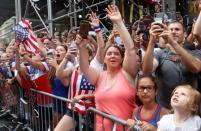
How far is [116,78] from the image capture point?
4301mm


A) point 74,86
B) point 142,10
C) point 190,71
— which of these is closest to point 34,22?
point 142,10

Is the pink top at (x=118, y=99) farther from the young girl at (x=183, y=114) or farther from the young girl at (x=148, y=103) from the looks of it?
the young girl at (x=183, y=114)

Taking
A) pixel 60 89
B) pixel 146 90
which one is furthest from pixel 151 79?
pixel 60 89

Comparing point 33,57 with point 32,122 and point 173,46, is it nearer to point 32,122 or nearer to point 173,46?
point 32,122

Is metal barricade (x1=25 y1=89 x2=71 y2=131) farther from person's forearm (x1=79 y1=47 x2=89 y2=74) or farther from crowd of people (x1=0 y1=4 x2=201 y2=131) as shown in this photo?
person's forearm (x1=79 y1=47 x2=89 y2=74)

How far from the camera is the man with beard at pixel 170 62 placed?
378 cm

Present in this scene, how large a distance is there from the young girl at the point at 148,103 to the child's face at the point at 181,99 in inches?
15.2

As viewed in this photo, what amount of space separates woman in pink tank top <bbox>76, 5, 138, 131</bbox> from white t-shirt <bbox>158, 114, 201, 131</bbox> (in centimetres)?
61

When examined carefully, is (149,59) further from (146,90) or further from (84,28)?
(84,28)

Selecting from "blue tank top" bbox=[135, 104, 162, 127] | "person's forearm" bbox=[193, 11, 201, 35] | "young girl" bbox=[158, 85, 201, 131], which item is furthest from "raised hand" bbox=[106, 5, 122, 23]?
"young girl" bbox=[158, 85, 201, 131]

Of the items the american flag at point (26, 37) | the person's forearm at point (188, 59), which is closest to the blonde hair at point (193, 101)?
the person's forearm at point (188, 59)

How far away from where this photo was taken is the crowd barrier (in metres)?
4.85

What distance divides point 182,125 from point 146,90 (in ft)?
2.36

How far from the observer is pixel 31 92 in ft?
23.4
